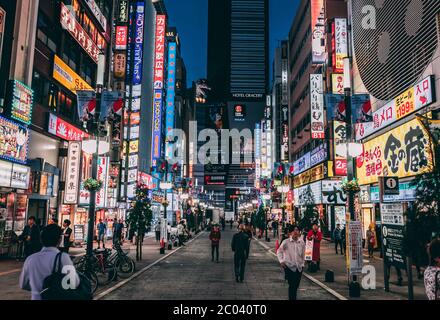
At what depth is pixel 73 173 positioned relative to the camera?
2669cm

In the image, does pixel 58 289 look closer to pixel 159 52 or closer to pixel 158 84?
pixel 159 52

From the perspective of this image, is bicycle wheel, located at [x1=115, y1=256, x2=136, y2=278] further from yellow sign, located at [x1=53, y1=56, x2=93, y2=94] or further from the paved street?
yellow sign, located at [x1=53, y1=56, x2=93, y2=94]

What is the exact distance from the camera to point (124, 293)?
11250 millimetres

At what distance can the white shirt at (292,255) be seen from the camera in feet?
29.2

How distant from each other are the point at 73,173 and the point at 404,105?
861 inches

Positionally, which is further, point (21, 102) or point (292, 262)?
point (21, 102)

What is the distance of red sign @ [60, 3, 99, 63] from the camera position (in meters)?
26.7

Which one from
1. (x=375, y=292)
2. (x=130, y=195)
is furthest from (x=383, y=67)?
(x=130, y=195)

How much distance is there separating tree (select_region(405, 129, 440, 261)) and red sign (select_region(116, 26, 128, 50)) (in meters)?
33.4

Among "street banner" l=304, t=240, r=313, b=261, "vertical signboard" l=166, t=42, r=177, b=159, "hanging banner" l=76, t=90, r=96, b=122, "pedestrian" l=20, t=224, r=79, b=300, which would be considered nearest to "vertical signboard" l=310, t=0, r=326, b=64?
"street banner" l=304, t=240, r=313, b=261

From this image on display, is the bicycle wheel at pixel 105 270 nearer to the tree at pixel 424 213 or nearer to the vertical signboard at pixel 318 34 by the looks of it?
the tree at pixel 424 213

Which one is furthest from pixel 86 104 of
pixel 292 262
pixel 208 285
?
pixel 292 262

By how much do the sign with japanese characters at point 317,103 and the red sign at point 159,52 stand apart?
2437 centimetres

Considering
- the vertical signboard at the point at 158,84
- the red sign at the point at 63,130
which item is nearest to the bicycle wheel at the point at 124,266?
the red sign at the point at 63,130
